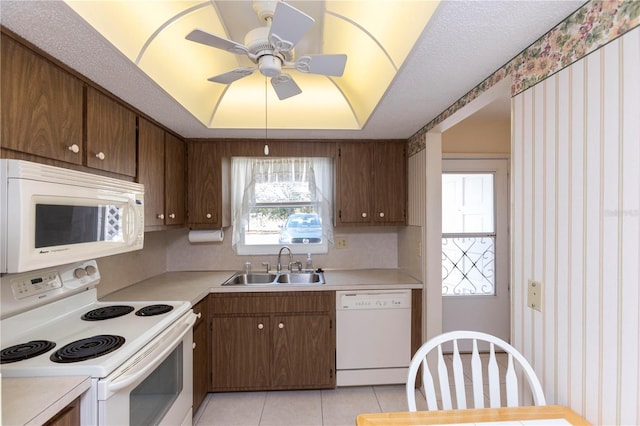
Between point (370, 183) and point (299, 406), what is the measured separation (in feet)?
6.22

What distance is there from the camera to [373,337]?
2.44 m

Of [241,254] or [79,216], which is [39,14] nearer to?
[79,216]

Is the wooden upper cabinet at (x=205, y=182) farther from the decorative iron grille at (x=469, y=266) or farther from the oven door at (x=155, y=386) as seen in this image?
the decorative iron grille at (x=469, y=266)

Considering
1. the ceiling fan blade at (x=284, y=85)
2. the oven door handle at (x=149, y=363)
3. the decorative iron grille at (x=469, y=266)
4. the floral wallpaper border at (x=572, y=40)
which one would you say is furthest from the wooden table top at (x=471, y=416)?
the decorative iron grille at (x=469, y=266)

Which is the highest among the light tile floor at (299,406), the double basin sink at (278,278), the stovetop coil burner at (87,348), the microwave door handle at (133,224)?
the microwave door handle at (133,224)

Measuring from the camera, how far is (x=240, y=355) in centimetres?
237

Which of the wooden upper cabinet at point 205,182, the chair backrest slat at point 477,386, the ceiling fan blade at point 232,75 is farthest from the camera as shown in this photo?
the wooden upper cabinet at point 205,182

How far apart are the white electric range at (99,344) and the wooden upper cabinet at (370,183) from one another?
5.18 ft

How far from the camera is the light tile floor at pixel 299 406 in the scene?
2104 mm

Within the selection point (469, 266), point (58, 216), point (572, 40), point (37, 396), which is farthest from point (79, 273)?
point (469, 266)

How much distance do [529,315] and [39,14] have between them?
2.20 metres

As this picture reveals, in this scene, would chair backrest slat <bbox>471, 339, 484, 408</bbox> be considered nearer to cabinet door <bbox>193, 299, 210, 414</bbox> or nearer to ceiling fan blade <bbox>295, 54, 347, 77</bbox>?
ceiling fan blade <bbox>295, 54, 347, 77</bbox>

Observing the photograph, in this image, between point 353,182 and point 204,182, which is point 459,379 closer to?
point 353,182

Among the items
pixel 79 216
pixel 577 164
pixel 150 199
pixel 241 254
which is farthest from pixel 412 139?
pixel 79 216
